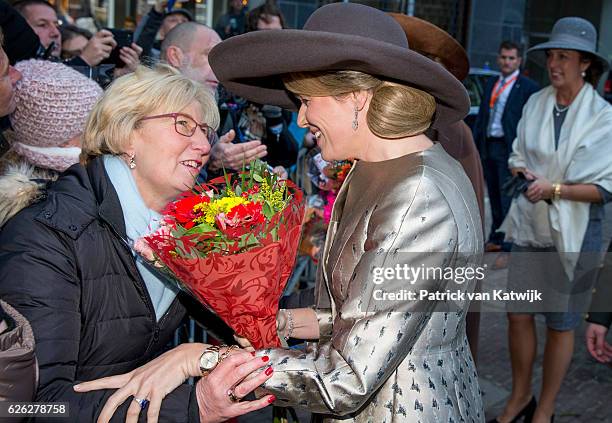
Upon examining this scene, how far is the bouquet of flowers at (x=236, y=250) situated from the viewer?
2055 millimetres

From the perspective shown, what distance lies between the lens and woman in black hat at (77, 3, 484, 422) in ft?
6.59

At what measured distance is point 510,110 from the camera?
8594 mm

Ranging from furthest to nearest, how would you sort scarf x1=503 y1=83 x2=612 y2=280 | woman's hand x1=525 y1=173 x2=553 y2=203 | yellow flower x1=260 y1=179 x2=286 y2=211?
woman's hand x1=525 y1=173 x2=553 y2=203 < scarf x1=503 y1=83 x2=612 y2=280 < yellow flower x1=260 y1=179 x2=286 y2=211

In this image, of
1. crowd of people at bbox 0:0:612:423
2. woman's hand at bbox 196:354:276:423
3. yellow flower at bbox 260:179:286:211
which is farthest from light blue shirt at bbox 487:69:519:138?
woman's hand at bbox 196:354:276:423

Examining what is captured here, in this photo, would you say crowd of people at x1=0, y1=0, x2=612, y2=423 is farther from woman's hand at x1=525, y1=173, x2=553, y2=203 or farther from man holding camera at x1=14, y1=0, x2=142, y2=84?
woman's hand at x1=525, y1=173, x2=553, y2=203

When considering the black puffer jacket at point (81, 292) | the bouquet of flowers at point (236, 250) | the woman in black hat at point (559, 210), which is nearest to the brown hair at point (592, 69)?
the woman in black hat at point (559, 210)

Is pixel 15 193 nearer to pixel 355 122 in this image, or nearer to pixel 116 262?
Answer: pixel 116 262

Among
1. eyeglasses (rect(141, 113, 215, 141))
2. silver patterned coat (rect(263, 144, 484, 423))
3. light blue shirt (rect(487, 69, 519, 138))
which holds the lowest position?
light blue shirt (rect(487, 69, 519, 138))

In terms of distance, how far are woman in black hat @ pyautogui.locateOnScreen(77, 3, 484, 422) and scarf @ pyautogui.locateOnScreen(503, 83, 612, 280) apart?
2331mm

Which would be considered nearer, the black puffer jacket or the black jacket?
the black puffer jacket

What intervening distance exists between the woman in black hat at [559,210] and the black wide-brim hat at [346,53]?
7.57 feet

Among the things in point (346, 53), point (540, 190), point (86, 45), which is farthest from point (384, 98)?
point (86, 45)

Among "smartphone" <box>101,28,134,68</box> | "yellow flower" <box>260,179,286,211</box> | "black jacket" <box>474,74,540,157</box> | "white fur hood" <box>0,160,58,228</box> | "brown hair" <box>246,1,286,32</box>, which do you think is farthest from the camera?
"black jacket" <box>474,74,540,157</box>

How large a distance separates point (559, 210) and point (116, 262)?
10.0 feet
